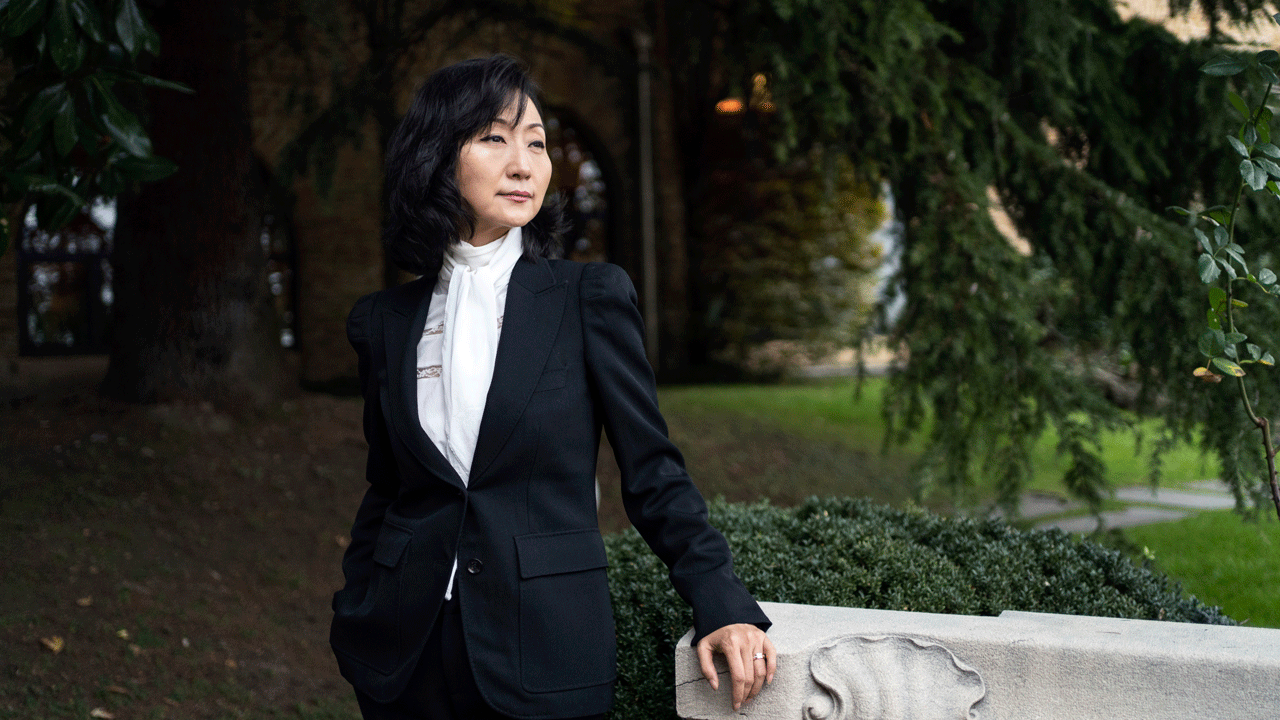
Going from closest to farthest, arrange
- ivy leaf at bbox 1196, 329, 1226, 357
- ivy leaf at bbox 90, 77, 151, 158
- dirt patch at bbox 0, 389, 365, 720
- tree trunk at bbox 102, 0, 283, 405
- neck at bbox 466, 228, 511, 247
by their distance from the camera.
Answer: neck at bbox 466, 228, 511, 247 < ivy leaf at bbox 1196, 329, 1226, 357 < ivy leaf at bbox 90, 77, 151, 158 < dirt patch at bbox 0, 389, 365, 720 < tree trunk at bbox 102, 0, 283, 405

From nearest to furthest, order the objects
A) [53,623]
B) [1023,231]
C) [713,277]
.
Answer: [53,623] < [1023,231] < [713,277]

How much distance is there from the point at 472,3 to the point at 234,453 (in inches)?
124

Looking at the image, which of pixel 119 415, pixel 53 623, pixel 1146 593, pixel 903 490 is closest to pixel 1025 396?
pixel 1146 593

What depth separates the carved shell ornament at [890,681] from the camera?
182cm

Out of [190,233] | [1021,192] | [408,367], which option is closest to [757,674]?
[408,367]

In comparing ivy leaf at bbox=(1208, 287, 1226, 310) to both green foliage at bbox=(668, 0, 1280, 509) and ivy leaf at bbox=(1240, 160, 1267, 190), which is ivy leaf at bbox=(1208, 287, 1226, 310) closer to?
ivy leaf at bbox=(1240, 160, 1267, 190)

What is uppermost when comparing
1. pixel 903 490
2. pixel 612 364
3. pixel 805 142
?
pixel 805 142

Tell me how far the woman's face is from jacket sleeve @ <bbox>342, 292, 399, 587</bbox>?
305 millimetres

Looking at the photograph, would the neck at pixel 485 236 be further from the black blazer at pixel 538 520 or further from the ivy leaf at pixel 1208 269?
the ivy leaf at pixel 1208 269

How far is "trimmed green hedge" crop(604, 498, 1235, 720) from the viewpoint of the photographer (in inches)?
111

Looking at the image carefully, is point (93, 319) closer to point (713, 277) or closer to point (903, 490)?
point (713, 277)

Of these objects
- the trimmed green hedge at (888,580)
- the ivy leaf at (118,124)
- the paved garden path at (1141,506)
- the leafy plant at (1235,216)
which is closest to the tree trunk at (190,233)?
the ivy leaf at (118,124)

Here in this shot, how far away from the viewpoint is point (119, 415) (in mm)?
6410

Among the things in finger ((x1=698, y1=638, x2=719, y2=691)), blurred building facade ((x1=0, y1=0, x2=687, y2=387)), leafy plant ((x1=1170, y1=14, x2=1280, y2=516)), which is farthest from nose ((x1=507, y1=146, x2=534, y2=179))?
blurred building facade ((x1=0, y1=0, x2=687, y2=387))
